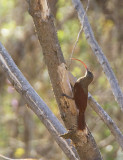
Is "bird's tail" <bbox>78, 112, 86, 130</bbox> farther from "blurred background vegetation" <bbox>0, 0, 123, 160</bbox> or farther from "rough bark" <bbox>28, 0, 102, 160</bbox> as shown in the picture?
"blurred background vegetation" <bbox>0, 0, 123, 160</bbox>

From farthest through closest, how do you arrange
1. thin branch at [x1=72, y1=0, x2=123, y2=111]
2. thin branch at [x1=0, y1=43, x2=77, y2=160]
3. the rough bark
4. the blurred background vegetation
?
1. the blurred background vegetation
2. thin branch at [x1=72, y1=0, x2=123, y2=111]
3. thin branch at [x1=0, y1=43, x2=77, y2=160]
4. the rough bark

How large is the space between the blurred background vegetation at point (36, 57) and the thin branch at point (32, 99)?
209cm

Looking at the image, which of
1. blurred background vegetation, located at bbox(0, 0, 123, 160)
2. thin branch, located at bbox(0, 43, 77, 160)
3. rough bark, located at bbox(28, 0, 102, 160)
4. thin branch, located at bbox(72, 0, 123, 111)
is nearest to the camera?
rough bark, located at bbox(28, 0, 102, 160)

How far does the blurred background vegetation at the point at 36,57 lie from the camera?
10.8ft

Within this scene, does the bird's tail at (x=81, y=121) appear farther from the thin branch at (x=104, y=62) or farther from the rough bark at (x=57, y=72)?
the thin branch at (x=104, y=62)

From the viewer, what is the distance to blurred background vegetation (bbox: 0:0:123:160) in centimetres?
329

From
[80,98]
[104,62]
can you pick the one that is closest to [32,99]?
[80,98]

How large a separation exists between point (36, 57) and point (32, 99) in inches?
100

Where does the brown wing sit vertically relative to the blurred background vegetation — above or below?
below

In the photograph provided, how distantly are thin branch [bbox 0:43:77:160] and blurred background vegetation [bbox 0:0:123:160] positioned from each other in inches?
82.1

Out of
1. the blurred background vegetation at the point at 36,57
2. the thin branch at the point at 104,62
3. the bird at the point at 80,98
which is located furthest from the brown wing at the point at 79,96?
the blurred background vegetation at the point at 36,57

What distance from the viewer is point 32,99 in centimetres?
100

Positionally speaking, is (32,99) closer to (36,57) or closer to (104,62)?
(104,62)

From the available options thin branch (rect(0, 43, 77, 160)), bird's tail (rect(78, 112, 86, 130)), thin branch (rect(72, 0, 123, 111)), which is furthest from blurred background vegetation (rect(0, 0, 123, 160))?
bird's tail (rect(78, 112, 86, 130))
